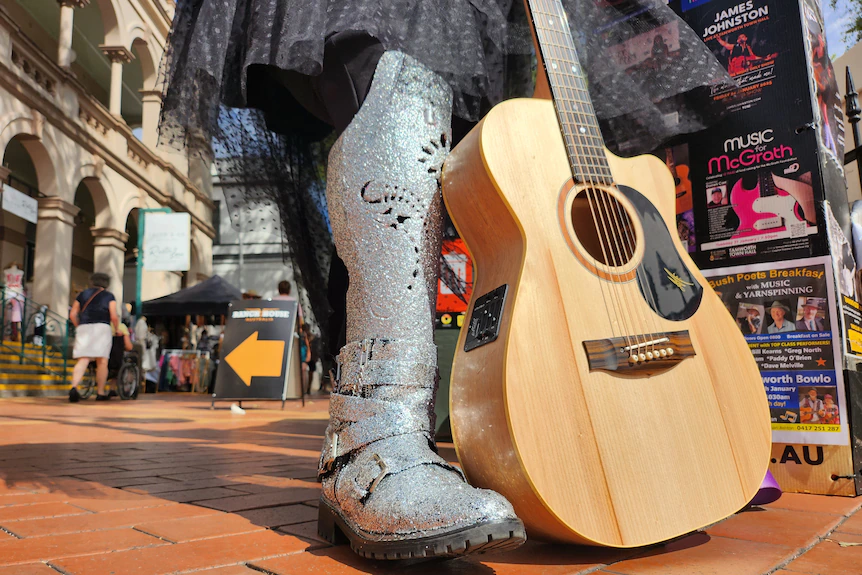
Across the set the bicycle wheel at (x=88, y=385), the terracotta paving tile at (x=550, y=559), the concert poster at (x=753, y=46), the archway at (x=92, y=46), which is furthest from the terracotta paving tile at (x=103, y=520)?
the archway at (x=92, y=46)

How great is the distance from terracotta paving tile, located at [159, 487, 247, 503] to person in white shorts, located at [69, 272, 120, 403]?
22.6 feet

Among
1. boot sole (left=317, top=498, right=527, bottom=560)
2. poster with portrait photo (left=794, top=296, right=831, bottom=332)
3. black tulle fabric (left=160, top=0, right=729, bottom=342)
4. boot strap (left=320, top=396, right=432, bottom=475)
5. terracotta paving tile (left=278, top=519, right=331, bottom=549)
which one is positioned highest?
black tulle fabric (left=160, top=0, right=729, bottom=342)

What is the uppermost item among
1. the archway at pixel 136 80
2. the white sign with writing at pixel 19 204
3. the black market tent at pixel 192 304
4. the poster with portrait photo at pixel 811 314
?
the archway at pixel 136 80

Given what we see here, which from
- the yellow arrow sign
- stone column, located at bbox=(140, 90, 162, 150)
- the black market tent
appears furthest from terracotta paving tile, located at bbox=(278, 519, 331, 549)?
stone column, located at bbox=(140, 90, 162, 150)

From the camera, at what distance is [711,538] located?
1.17m

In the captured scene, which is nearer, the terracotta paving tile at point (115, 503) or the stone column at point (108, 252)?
the terracotta paving tile at point (115, 503)

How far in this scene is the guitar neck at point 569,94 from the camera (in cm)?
124

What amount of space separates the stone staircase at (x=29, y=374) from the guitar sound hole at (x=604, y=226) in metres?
9.50

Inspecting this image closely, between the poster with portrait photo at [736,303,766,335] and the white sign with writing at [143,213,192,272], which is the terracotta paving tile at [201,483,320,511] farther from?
the white sign with writing at [143,213,192,272]

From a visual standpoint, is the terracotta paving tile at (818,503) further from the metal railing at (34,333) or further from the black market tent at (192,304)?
the black market tent at (192,304)

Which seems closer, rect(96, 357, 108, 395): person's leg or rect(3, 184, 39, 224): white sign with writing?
rect(96, 357, 108, 395): person's leg

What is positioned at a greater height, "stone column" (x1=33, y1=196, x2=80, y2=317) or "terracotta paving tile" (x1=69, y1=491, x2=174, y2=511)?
"stone column" (x1=33, y1=196, x2=80, y2=317)

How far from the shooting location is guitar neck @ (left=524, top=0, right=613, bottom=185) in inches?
48.9

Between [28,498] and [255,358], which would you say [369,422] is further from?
[255,358]
